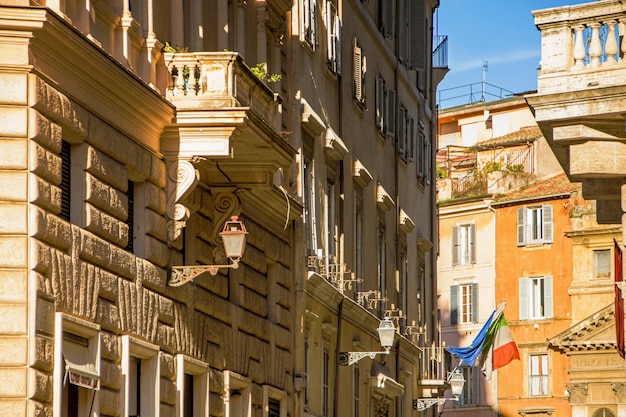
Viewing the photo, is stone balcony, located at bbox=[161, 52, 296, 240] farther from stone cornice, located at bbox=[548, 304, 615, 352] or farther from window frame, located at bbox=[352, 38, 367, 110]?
stone cornice, located at bbox=[548, 304, 615, 352]

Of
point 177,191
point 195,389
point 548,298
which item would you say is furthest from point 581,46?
point 548,298

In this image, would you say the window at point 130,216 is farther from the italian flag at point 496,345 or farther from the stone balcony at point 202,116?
the italian flag at point 496,345

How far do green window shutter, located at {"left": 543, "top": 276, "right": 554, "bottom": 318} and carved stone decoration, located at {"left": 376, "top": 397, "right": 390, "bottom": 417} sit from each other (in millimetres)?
26232

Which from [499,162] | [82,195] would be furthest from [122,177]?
[499,162]

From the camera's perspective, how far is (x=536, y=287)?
61156 millimetres

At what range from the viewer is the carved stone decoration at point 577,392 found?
58.2 m

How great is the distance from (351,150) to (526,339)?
3083cm

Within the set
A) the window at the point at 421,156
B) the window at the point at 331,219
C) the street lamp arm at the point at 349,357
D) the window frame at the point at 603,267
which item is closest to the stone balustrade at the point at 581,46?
the window at the point at 331,219

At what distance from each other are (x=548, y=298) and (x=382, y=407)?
2719 cm

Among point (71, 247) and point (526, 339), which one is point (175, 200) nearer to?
point (71, 247)

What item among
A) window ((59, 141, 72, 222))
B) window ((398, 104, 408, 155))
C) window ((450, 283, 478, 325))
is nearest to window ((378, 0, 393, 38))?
window ((398, 104, 408, 155))

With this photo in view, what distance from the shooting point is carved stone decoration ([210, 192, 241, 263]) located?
69.3ft

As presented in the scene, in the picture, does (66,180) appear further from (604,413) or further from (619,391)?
(604,413)

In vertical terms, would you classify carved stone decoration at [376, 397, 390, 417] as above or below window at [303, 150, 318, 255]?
below
